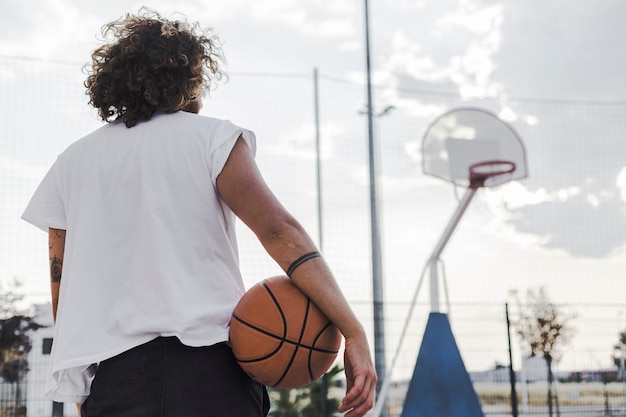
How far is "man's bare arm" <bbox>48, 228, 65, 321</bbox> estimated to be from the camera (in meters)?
1.96

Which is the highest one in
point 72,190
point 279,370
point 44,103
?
point 44,103

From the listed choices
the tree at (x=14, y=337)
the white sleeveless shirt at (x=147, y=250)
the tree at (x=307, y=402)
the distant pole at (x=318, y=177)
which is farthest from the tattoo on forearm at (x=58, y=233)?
the tree at (x=307, y=402)

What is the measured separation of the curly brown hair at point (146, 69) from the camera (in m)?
1.80

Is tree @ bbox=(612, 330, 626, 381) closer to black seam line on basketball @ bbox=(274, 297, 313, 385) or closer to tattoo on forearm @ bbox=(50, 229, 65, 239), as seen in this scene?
black seam line on basketball @ bbox=(274, 297, 313, 385)

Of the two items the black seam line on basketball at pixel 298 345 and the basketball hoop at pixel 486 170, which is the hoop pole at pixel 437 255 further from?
the black seam line on basketball at pixel 298 345

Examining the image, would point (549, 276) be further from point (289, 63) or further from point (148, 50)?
point (148, 50)

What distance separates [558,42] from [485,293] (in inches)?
163

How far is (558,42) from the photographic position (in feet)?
35.7

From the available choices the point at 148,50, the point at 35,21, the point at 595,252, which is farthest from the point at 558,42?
the point at 148,50

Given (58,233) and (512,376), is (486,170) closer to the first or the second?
(512,376)

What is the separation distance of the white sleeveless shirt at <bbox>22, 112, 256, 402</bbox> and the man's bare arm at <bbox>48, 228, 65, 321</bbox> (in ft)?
0.60

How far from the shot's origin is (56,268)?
1.98 m

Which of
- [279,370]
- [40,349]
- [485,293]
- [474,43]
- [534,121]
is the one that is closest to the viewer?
[279,370]

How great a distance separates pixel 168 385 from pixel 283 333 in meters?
0.34
